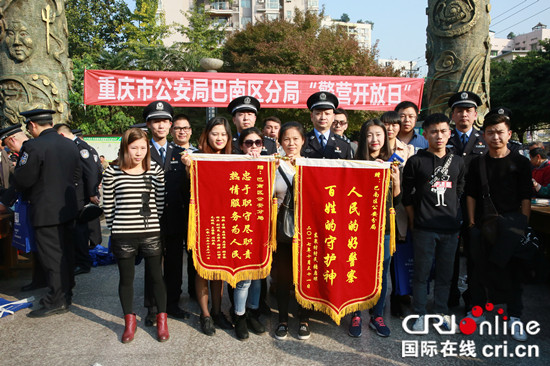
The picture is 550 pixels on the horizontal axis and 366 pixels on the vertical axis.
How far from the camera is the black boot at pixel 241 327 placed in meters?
2.97

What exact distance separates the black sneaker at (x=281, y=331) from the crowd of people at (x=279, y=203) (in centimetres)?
1

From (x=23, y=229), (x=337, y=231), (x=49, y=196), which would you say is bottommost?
(x=23, y=229)

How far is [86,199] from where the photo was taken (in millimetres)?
4422

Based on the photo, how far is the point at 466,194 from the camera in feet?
10.8

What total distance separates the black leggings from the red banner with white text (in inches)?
132

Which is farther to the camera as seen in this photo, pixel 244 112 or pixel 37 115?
pixel 244 112

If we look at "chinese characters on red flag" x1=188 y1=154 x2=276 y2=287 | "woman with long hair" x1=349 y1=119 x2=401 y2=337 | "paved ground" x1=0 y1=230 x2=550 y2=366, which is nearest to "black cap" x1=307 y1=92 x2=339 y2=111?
"woman with long hair" x1=349 y1=119 x2=401 y2=337

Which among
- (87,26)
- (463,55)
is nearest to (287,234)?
(463,55)

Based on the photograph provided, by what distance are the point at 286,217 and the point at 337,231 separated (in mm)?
383

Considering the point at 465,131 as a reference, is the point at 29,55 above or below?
above

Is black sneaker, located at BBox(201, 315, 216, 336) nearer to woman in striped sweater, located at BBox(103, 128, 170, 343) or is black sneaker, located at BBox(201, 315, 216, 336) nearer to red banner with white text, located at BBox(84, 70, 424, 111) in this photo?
woman in striped sweater, located at BBox(103, 128, 170, 343)

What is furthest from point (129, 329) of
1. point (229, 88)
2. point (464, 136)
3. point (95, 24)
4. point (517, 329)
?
point (95, 24)

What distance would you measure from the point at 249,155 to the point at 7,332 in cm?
234

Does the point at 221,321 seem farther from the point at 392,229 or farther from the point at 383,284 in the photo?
the point at 392,229
